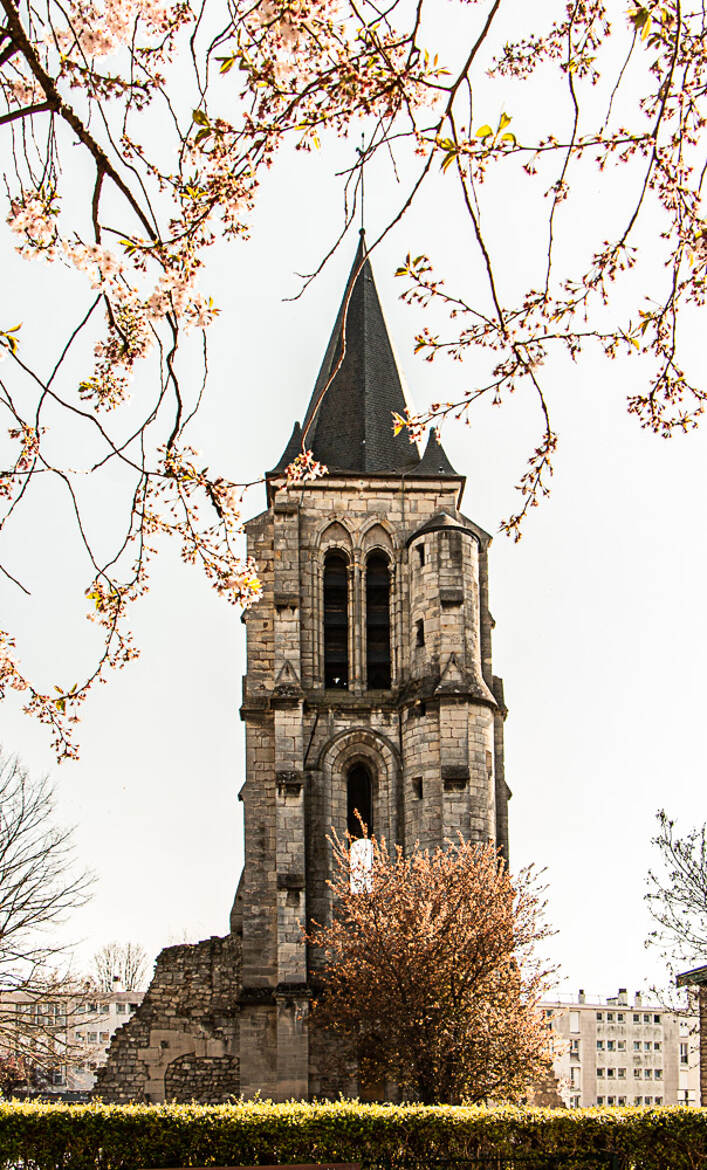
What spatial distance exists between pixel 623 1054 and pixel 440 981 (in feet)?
267

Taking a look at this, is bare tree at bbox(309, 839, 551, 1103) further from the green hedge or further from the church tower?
the green hedge

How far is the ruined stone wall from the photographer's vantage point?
24.6m

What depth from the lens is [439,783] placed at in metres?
24.8

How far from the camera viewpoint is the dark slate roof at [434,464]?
28.5 metres

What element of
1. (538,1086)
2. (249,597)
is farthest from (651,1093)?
(249,597)

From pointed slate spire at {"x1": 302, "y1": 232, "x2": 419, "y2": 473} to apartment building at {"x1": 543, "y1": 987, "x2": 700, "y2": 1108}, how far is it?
230 ft

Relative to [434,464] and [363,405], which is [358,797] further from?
[363,405]

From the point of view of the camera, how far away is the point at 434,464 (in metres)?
28.8

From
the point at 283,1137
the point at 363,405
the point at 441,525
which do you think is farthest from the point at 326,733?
the point at 283,1137

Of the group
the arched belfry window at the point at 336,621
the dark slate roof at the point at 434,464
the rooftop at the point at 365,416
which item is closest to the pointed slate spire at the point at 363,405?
the rooftop at the point at 365,416

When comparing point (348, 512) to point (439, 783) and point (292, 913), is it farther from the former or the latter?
point (292, 913)

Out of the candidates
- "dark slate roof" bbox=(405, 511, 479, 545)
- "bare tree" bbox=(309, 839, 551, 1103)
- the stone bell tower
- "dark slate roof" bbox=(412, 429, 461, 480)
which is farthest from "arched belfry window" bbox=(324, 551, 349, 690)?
"bare tree" bbox=(309, 839, 551, 1103)

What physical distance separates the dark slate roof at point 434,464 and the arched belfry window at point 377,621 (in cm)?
202

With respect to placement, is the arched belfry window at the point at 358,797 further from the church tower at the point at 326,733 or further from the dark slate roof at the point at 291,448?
the dark slate roof at the point at 291,448
